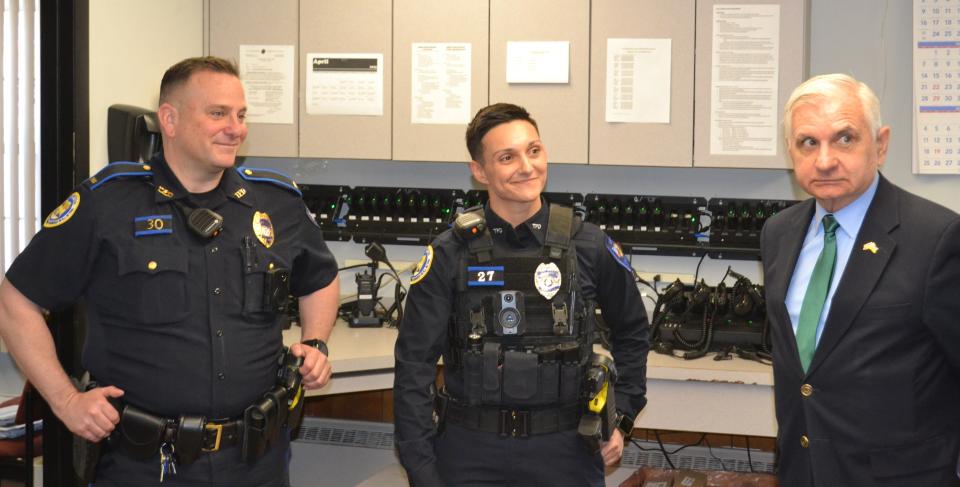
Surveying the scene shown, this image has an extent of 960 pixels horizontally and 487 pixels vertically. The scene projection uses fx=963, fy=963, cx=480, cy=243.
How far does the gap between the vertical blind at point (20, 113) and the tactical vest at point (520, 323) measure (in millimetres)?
1763

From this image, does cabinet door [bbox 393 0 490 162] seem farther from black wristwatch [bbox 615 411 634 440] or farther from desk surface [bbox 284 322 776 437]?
black wristwatch [bbox 615 411 634 440]

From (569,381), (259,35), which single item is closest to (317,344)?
(569,381)

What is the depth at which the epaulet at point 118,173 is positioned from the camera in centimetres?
217

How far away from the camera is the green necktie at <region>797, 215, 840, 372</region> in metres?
1.88

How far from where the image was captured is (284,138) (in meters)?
3.93

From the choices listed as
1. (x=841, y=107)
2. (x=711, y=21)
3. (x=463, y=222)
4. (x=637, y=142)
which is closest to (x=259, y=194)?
(x=463, y=222)

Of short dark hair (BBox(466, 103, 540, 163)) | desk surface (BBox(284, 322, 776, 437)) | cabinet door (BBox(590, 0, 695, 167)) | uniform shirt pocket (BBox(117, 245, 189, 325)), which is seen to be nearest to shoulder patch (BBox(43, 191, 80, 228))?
uniform shirt pocket (BBox(117, 245, 189, 325))

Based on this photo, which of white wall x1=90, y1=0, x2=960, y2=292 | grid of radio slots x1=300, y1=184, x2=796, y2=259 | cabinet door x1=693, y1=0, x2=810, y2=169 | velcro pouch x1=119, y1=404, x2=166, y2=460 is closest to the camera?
velcro pouch x1=119, y1=404, x2=166, y2=460

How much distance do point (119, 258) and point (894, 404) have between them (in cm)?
161

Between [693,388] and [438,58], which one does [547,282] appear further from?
[438,58]

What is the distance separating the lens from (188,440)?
2068 mm

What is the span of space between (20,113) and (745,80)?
100 inches

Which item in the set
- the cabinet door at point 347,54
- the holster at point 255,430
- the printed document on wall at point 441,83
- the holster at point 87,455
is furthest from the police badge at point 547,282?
the cabinet door at point 347,54

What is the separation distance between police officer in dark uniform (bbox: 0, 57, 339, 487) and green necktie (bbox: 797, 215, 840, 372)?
3.62 ft
